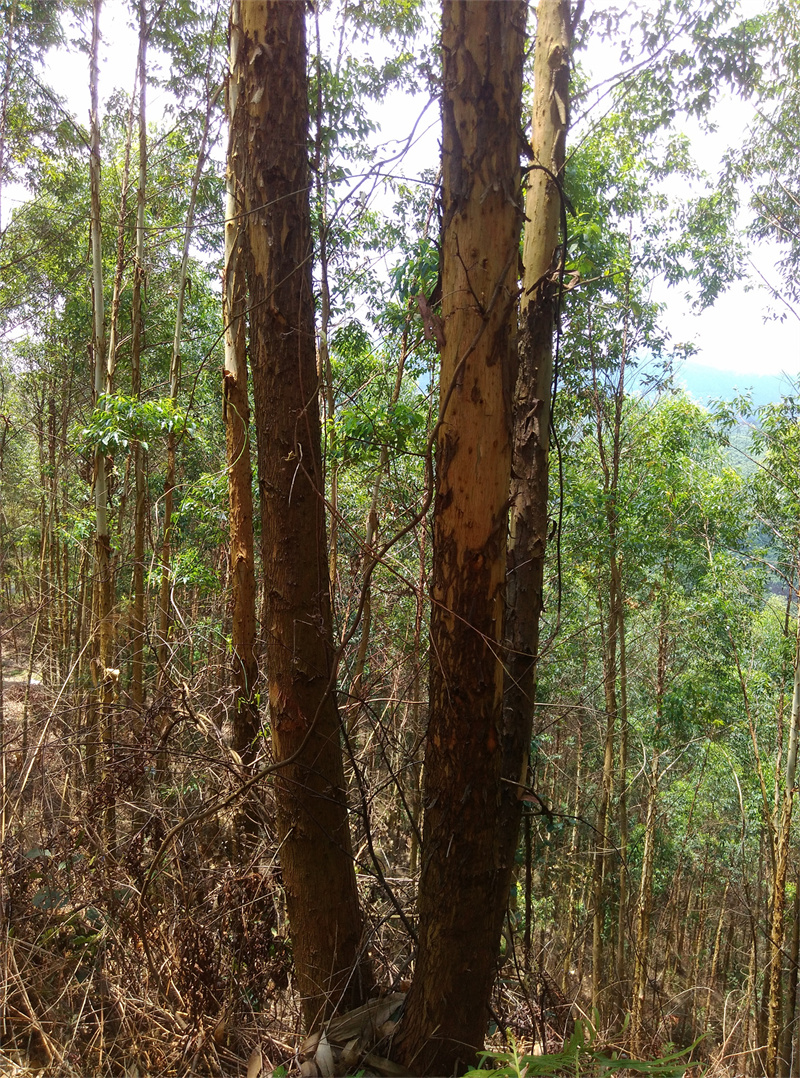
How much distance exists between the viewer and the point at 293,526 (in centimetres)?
227

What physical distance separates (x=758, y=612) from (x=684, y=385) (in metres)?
3.98

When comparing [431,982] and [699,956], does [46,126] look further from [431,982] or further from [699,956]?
[699,956]

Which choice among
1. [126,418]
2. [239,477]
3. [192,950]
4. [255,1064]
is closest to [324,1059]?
[255,1064]

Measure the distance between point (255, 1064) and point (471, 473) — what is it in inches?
79.0

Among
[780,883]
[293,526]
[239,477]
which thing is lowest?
[780,883]

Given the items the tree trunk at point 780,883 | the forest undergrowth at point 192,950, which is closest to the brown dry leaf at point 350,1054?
the forest undergrowth at point 192,950

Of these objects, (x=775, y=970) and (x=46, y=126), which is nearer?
(x=775, y=970)

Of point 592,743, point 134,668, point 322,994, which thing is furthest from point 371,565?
point 592,743

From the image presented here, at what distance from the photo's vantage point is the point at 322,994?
2.19 m

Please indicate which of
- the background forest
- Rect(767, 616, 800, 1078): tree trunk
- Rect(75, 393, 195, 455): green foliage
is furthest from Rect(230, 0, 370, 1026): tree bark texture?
Rect(767, 616, 800, 1078): tree trunk

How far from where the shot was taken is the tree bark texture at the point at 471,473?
172cm

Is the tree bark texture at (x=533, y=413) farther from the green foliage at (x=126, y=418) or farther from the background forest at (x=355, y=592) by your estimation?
the green foliage at (x=126, y=418)

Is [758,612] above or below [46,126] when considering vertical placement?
below

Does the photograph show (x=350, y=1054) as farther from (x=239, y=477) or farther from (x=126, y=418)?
(x=126, y=418)
